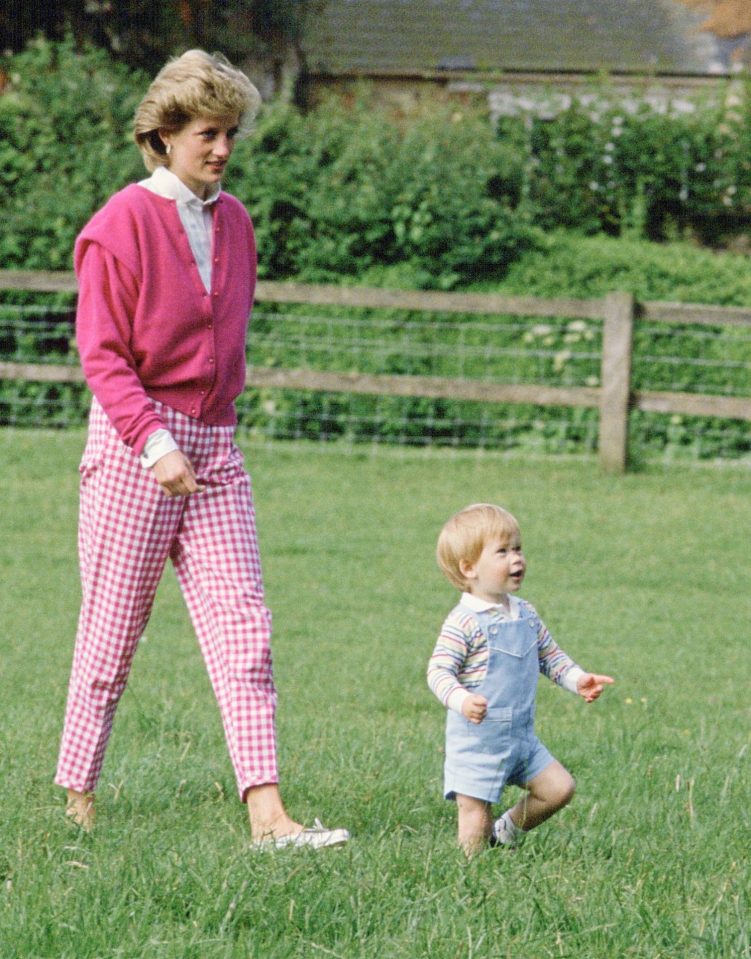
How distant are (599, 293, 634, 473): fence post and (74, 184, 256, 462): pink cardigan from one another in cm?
770

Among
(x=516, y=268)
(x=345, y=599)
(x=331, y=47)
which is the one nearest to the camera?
(x=345, y=599)

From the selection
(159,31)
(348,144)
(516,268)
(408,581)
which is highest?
(159,31)

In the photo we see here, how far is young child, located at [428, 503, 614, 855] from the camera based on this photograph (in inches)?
144

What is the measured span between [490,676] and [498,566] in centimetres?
26

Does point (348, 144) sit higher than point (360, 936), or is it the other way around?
point (348, 144)

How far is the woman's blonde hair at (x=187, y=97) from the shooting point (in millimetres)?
3930

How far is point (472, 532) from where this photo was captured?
3.70 meters

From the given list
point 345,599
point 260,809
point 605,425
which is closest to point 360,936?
point 260,809

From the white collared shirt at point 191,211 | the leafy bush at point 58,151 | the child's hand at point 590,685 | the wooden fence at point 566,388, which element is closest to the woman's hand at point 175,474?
the white collared shirt at point 191,211

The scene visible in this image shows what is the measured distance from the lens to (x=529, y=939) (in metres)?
2.96

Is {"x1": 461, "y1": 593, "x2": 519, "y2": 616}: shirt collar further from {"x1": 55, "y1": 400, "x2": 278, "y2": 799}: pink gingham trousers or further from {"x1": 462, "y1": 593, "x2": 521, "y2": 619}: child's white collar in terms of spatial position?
{"x1": 55, "y1": 400, "x2": 278, "y2": 799}: pink gingham trousers

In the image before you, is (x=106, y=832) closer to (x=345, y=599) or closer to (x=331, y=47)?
(x=345, y=599)

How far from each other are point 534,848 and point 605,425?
8.12 m

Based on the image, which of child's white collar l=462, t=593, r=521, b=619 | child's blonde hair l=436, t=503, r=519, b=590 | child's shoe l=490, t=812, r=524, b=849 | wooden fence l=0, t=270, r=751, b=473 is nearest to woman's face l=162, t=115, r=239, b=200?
child's blonde hair l=436, t=503, r=519, b=590
